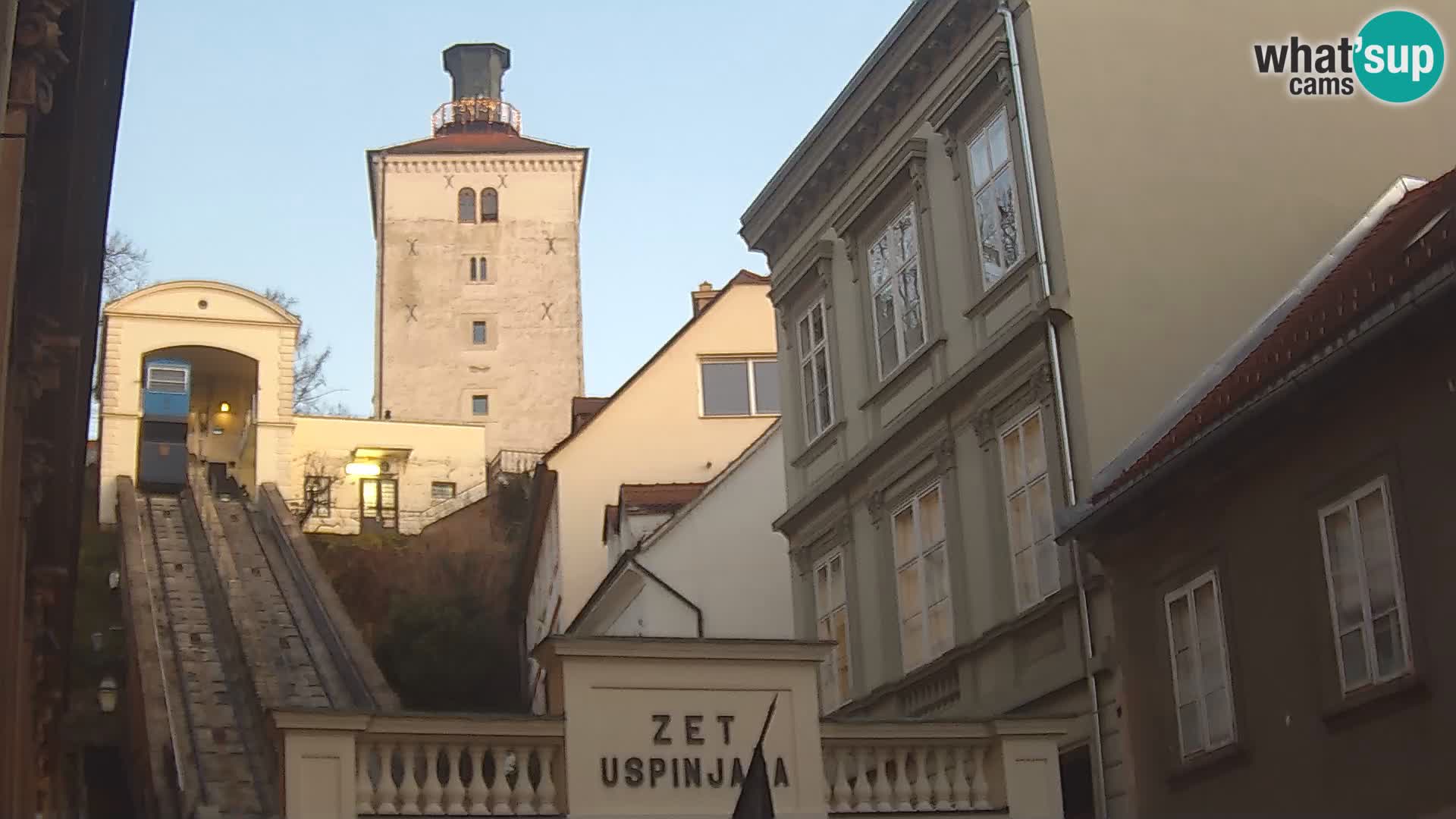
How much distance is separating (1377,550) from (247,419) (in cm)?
5432

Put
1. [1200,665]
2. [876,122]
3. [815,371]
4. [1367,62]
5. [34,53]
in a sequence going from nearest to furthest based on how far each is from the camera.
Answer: [34,53] < [1200,665] < [1367,62] < [876,122] < [815,371]

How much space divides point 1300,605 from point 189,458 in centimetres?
3977

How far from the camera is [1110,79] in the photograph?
1983cm

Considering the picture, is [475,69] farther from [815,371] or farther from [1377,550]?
[1377,550]

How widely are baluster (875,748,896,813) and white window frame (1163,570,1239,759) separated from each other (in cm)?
259

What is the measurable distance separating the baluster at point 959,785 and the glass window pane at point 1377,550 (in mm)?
3620

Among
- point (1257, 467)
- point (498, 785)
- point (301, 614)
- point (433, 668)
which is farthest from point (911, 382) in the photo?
point (433, 668)

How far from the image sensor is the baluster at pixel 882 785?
16.1 m

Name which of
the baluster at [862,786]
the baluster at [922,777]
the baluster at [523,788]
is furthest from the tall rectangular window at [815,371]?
the baluster at [523,788]

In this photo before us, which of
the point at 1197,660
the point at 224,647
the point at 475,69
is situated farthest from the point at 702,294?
the point at 475,69

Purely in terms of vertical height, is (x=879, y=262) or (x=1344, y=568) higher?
(x=879, y=262)

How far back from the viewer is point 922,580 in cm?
2194

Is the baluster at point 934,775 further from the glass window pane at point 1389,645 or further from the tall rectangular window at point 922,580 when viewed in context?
the tall rectangular window at point 922,580

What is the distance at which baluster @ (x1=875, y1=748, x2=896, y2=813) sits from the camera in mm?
16109
